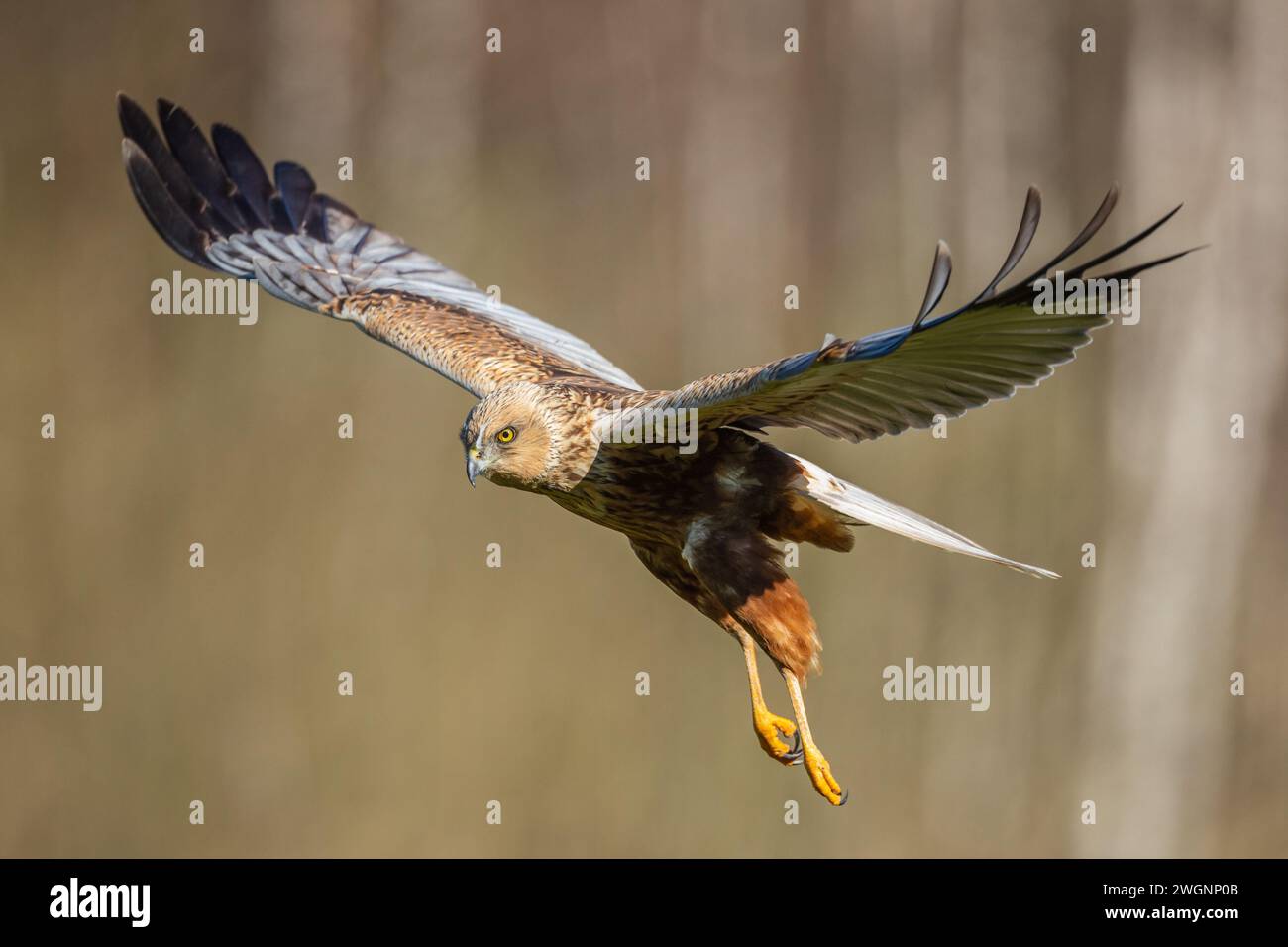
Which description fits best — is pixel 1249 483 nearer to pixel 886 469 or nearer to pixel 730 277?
pixel 886 469

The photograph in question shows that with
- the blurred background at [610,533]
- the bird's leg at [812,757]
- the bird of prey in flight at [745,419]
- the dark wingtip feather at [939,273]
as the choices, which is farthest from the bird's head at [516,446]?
the blurred background at [610,533]

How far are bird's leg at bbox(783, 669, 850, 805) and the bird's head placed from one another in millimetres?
947

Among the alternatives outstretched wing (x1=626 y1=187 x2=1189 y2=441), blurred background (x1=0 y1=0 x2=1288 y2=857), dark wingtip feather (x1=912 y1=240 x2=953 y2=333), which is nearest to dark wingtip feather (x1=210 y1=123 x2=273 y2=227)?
blurred background (x1=0 y1=0 x2=1288 y2=857)

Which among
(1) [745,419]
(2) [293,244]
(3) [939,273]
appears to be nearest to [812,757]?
(1) [745,419]

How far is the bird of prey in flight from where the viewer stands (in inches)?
157

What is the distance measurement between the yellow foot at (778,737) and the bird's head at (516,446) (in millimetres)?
1000

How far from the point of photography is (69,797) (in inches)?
341

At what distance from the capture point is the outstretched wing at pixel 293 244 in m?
6.40

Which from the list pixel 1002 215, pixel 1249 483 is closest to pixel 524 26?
pixel 1002 215

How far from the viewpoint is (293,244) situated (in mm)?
6848

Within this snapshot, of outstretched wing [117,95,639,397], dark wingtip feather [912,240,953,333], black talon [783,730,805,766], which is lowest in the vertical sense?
black talon [783,730,805,766]

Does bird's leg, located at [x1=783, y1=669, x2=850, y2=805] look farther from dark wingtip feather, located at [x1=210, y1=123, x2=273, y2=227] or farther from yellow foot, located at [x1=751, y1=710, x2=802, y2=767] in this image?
dark wingtip feather, located at [x1=210, y1=123, x2=273, y2=227]

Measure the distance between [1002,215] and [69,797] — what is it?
6.20m

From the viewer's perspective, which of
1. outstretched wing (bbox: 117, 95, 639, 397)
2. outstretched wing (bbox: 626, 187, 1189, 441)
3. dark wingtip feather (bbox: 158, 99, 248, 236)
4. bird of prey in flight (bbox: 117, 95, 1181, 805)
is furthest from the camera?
dark wingtip feather (bbox: 158, 99, 248, 236)
